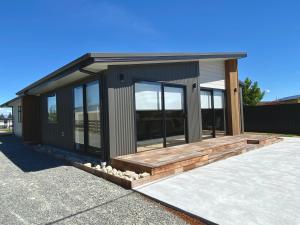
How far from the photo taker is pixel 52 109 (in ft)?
31.0

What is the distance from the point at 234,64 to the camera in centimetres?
1007

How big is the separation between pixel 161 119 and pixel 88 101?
2.30 m

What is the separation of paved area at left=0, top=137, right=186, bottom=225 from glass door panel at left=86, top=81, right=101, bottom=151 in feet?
4.43

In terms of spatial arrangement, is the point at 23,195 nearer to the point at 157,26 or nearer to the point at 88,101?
the point at 88,101

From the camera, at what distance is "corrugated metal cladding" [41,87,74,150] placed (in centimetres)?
796

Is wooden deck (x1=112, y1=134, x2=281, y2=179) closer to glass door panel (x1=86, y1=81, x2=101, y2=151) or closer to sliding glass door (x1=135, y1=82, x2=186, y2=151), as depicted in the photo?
sliding glass door (x1=135, y1=82, x2=186, y2=151)

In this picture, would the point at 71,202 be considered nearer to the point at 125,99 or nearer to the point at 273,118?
the point at 125,99

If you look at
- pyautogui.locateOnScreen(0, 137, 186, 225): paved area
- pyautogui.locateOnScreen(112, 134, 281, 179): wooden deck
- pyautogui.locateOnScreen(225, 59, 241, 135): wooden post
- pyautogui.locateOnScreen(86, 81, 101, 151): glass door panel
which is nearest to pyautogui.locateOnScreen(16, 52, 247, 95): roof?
pyautogui.locateOnScreen(86, 81, 101, 151): glass door panel

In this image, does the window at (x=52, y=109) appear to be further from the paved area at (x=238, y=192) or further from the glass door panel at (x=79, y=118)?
the paved area at (x=238, y=192)

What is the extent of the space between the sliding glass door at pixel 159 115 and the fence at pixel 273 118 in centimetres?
788

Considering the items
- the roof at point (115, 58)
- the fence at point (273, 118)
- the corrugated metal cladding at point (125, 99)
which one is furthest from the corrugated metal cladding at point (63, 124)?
the fence at point (273, 118)

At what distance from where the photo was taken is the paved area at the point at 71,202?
2955mm

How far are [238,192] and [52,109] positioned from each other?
26.7 ft

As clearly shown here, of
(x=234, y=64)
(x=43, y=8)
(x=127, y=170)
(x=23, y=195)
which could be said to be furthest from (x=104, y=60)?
(x=234, y=64)
